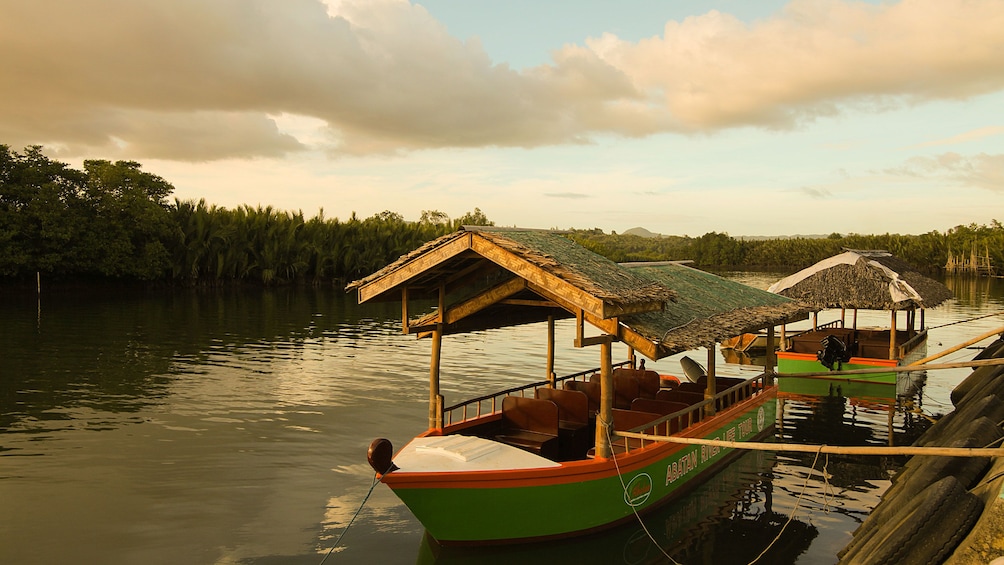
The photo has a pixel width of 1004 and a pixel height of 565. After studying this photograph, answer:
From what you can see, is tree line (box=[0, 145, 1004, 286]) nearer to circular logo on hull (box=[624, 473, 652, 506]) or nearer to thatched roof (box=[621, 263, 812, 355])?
thatched roof (box=[621, 263, 812, 355])

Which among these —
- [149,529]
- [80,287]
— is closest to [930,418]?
[149,529]

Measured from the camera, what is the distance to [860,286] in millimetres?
20188

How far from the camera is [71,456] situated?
11758 mm

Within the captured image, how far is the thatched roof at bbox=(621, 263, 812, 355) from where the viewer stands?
8445mm

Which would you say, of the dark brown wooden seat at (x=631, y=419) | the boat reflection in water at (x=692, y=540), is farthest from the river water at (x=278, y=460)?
the dark brown wooden seat at (x=631, y=419)

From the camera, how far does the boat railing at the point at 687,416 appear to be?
9078 mm

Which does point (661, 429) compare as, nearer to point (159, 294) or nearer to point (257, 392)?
point (257, 392)

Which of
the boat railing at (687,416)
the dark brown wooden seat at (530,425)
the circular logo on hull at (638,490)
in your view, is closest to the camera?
the circular logo on hull at (638,490)

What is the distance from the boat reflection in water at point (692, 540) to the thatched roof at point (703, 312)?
250 cm

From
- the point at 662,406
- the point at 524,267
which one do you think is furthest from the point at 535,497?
the point at 662,406

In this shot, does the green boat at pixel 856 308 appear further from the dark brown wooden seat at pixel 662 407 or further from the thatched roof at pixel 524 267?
the thatched roof at pixel 524 267

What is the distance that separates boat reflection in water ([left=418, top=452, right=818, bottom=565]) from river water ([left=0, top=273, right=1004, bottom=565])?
0.09 feet

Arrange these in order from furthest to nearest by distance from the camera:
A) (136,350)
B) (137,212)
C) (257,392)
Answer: (137,212) < (136,350) < (257,392)

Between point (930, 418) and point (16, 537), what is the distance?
58.1 ft
